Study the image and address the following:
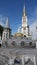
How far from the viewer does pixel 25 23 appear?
227 feet

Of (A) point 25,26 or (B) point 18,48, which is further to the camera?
(A) point 25,26

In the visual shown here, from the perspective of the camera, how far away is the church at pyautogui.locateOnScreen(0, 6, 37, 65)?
518 inches

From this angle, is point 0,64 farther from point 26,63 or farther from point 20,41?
point 20,41

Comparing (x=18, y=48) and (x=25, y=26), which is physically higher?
(x=25, y=26)

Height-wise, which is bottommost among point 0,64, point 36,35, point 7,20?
point 0,64

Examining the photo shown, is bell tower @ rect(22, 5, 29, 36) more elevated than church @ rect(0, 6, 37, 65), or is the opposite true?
bell tower @ rect(22, 5, 29, 36)

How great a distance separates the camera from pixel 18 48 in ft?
72.4

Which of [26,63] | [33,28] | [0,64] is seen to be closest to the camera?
[26,63]

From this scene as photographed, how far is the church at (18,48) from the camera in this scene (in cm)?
1317

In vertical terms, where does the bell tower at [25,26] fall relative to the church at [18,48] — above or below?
above

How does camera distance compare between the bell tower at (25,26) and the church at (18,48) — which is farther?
the bell tower at (25,26)

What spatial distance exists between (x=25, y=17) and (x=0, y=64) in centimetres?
5825

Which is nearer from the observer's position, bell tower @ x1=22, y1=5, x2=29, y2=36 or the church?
the church

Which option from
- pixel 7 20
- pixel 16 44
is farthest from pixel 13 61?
pixel 7 20
